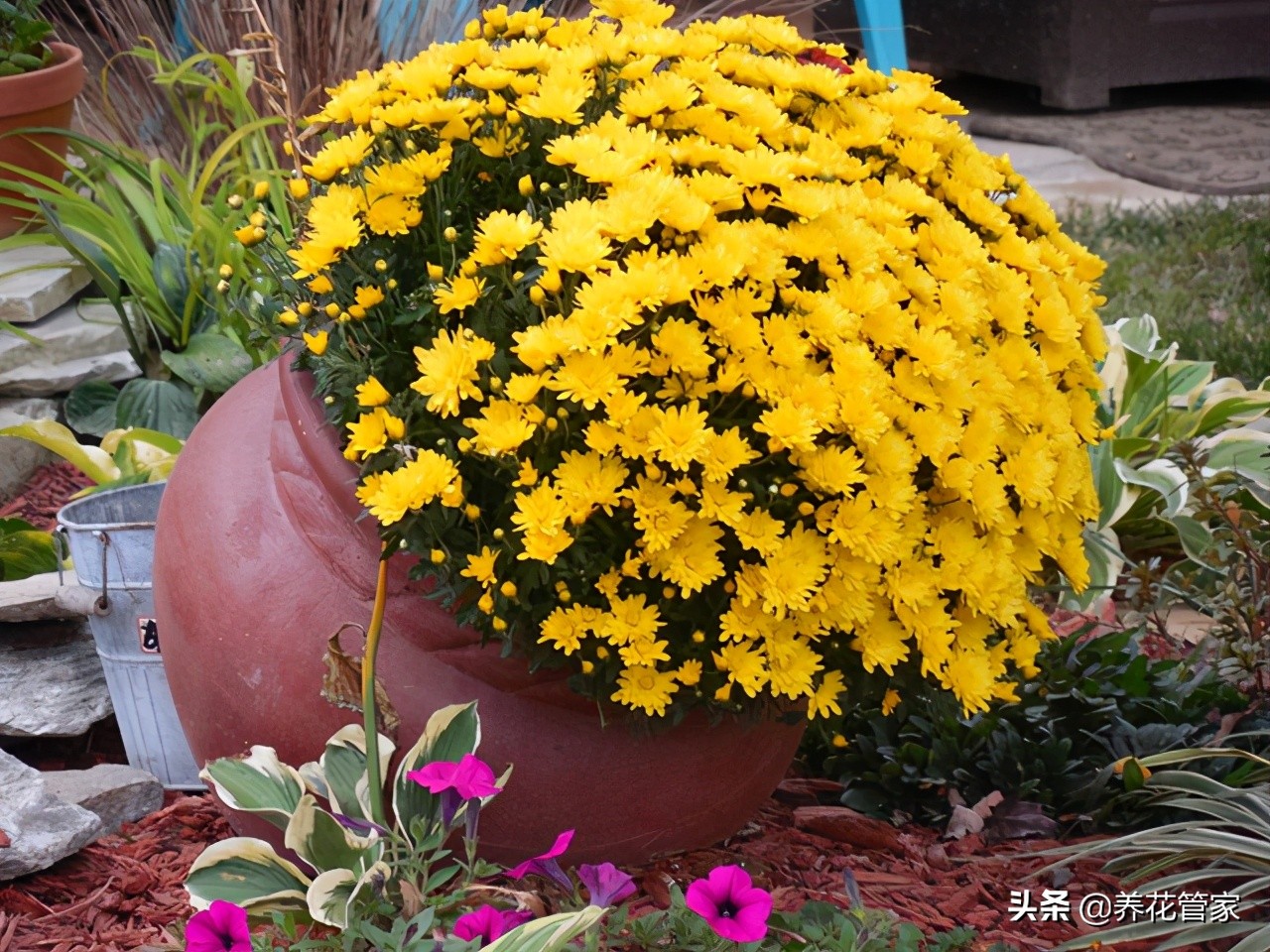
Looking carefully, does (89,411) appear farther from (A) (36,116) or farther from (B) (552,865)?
(B) (552,865)

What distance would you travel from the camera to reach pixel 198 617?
1.88 meters

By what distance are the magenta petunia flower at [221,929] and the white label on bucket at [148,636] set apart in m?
0.93

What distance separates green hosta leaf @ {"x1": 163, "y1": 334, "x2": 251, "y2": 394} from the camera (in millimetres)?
3322

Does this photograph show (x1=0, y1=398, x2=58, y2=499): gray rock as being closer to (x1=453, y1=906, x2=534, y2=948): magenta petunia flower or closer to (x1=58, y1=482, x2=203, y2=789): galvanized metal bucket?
(x1=58, y1=482, x2=203, y2=789): galvanized metal bucket

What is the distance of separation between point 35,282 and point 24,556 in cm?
107

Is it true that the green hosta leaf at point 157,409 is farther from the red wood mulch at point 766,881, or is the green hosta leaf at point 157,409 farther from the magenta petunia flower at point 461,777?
the magenta petunia flower at point 461,777

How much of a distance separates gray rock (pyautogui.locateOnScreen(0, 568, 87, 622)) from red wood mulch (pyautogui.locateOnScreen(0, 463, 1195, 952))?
551 millimetres

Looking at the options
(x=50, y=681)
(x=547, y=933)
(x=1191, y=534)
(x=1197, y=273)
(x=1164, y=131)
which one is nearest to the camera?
(x=547, y=933)

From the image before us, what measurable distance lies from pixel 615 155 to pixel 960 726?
3.83 ft

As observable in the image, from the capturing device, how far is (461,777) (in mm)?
1545

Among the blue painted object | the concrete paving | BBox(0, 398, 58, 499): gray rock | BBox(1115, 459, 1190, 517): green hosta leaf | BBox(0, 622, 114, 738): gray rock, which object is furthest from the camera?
the concrete paving

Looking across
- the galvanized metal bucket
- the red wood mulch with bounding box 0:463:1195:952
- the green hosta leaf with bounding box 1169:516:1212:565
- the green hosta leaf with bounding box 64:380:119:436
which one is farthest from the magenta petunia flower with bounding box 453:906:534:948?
the green hosta leaf with bounding box 64:380:119:436

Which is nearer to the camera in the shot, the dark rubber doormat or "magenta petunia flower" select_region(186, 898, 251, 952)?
"magenta petunia flower" select_region(186, 898, 251, 952)

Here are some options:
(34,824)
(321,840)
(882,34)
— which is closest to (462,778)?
(321,840)
